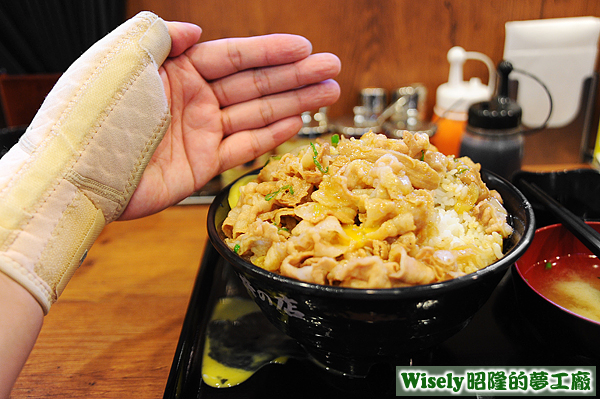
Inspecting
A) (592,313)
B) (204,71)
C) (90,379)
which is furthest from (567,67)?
(90,379)

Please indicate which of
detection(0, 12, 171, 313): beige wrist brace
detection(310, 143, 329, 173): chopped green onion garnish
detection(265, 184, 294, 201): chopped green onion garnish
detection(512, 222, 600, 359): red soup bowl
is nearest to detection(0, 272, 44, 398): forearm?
detection(0, 12, 171, 313): beige wrist brace

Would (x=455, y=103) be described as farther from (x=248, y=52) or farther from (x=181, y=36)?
(x=181, y=36)

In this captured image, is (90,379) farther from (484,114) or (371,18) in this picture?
(371,18)

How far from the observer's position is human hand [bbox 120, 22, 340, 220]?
5.20ft

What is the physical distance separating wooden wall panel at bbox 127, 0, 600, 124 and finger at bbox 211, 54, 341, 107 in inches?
58.6

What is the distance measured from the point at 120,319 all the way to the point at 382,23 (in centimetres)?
272

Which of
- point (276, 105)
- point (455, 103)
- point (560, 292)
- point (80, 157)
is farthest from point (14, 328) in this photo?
point (455, 103)

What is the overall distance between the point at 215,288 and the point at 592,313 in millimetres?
1293

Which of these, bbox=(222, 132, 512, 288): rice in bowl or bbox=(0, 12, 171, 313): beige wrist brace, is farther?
bbox=(0, 12, 171, 313): beige wrist brace

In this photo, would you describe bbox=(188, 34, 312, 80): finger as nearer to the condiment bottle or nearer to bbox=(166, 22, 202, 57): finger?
bbox=(166, 22, 202, 57): finger

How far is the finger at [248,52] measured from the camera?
64.0 inches

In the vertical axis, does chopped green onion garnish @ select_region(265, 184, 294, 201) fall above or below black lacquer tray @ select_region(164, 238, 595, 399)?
above

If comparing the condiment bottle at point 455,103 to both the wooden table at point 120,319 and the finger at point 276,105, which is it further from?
the wooden table at point 120,319

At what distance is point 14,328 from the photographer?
0.98m
